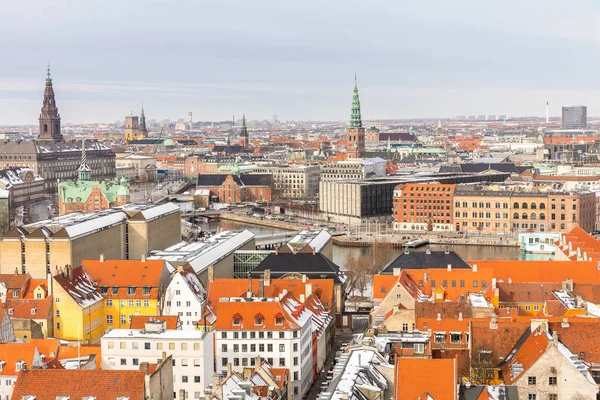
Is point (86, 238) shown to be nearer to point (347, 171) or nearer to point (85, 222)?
point (85, 222)

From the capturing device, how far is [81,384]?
2459 cm

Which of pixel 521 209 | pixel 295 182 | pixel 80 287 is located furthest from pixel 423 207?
pixel 80 287

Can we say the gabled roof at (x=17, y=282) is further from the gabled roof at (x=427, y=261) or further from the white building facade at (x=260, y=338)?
the gabled roof at (x=427, y=261)

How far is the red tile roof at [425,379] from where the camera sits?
77.0ft

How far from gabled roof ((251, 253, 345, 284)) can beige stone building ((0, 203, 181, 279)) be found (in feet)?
29.0

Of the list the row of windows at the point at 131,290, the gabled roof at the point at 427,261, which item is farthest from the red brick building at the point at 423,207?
the row of windows at the point at 131,290

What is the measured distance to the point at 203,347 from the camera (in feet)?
94.8

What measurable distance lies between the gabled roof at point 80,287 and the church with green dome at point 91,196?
119 ft

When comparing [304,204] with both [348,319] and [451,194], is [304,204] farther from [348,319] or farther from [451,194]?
[348,319]

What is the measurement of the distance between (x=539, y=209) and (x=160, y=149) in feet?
416

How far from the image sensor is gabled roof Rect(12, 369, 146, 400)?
24438 mm

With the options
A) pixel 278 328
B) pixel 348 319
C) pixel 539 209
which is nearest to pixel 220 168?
pixel 539 209

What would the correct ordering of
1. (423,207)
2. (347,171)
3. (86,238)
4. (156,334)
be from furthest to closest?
(347,171)
(423,207)
(86,238)
(156,334)

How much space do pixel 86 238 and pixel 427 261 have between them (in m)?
17.5
